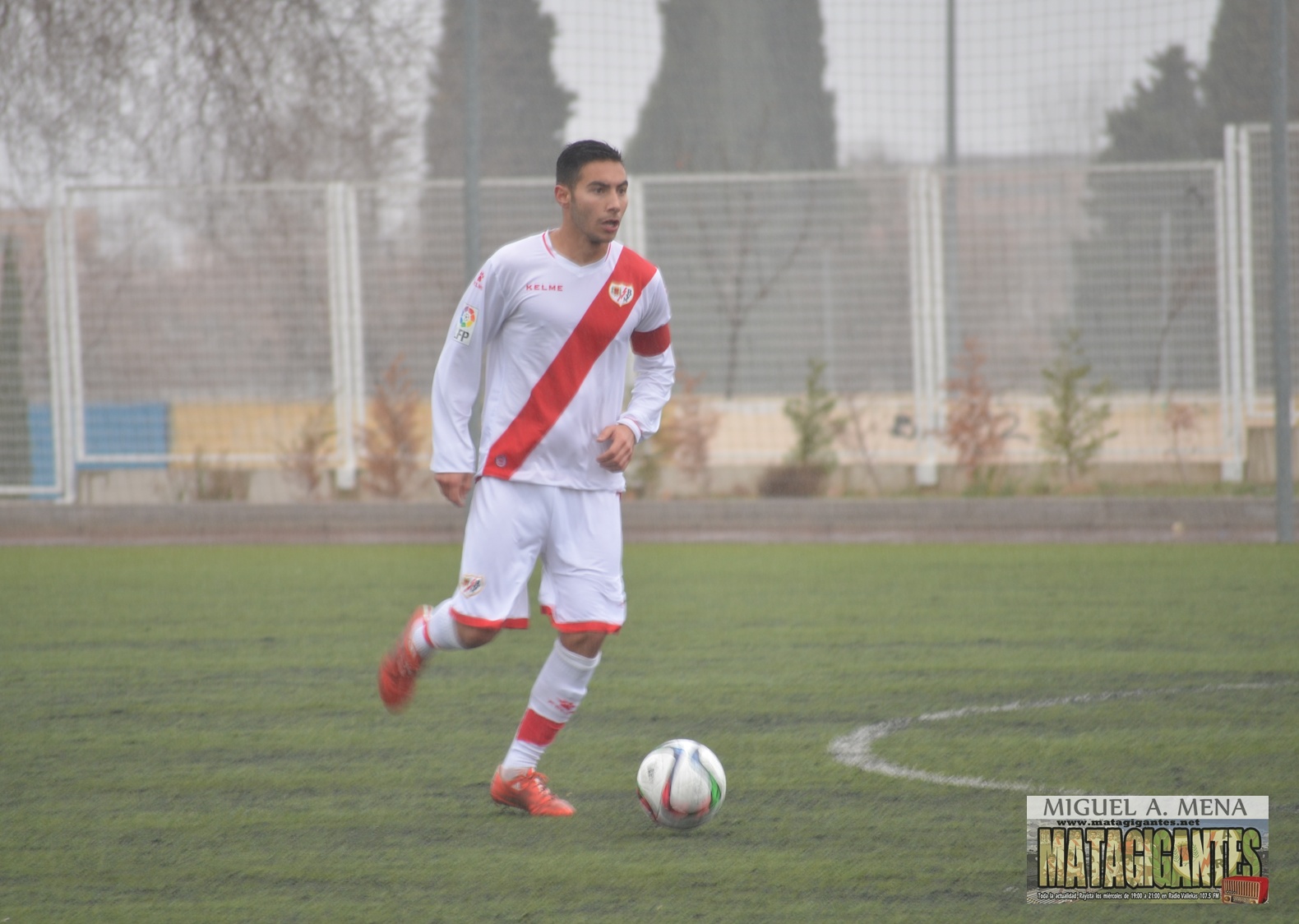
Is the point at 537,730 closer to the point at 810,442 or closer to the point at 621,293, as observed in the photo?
the point at 621,293

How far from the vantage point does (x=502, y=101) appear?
23.6 m

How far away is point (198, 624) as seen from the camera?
28.8ft

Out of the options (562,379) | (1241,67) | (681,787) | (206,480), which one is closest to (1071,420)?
Answer: (1241,67)

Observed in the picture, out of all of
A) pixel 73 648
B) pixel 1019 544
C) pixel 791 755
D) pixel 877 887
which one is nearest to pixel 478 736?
pixel 791 755

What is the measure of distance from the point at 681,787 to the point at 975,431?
37.9ft

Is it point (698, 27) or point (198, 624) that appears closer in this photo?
point (198, 624)

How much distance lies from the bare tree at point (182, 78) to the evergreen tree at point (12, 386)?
1.75 m

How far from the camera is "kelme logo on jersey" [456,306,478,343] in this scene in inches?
189

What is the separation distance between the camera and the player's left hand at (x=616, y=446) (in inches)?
186

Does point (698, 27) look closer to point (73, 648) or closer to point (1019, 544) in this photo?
point (1019, 544)

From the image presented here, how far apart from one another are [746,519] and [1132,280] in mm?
4964

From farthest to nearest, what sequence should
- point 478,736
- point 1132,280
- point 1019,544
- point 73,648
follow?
1. point 1132,280
2. point 1019,544
3. point 73,648
4. point 478,736

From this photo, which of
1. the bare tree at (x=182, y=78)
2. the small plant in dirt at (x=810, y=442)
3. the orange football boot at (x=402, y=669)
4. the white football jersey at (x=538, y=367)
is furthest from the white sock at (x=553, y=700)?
the bare tree at (x=182, y=78)

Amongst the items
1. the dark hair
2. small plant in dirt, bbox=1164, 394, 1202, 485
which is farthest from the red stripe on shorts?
small plant in dirt, bbox=1164, 394, 1202, 485
